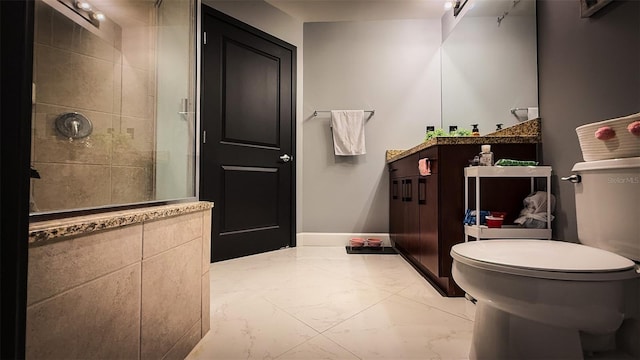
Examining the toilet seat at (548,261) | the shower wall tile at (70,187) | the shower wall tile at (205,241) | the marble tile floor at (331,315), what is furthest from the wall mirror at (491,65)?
the shower wall tile at (70,187)

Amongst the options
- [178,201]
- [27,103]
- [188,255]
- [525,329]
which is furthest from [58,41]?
[525,329]

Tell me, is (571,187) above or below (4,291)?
above

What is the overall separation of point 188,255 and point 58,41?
3.70 ft

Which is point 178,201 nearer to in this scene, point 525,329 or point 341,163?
point 525,329

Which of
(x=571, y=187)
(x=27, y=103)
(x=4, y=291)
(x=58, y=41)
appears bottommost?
(x=4, y=291)

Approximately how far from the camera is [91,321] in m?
0.54

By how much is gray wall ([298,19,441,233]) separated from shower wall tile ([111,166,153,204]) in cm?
182

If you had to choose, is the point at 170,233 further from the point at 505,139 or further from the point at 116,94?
the point at 505,139

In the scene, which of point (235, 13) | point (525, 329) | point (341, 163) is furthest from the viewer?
point (341, 163)

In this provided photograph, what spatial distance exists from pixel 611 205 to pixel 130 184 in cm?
151

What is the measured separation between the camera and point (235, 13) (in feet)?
7.43

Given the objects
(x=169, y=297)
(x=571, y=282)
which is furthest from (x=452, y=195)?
(x=169, y=297)

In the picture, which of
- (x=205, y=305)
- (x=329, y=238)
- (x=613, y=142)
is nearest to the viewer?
(x=613, y=142)

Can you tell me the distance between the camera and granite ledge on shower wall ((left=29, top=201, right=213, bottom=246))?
44 cm
